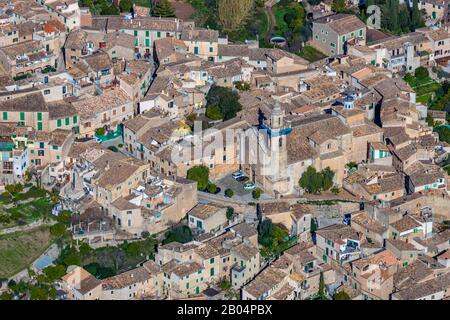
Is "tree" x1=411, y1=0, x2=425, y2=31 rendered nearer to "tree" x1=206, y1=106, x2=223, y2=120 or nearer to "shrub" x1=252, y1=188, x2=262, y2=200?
"tree" x1=206, y1=106, x2=223, y2=120

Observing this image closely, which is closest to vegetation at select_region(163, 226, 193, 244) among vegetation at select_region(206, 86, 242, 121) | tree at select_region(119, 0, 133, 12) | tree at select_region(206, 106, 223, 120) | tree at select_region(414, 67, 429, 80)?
tree at select_region(206, 106, 223, 120)

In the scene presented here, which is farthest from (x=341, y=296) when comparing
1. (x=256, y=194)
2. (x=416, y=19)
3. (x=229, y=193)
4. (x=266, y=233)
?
(x=416, y=19)

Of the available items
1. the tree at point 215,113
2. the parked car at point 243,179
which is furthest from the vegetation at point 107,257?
the tree at point 215,113

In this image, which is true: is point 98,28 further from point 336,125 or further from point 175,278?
point 175,278

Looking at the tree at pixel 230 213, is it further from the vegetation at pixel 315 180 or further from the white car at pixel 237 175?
the vegetation at pixel 315 180

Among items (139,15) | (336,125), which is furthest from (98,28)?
(336,125)
